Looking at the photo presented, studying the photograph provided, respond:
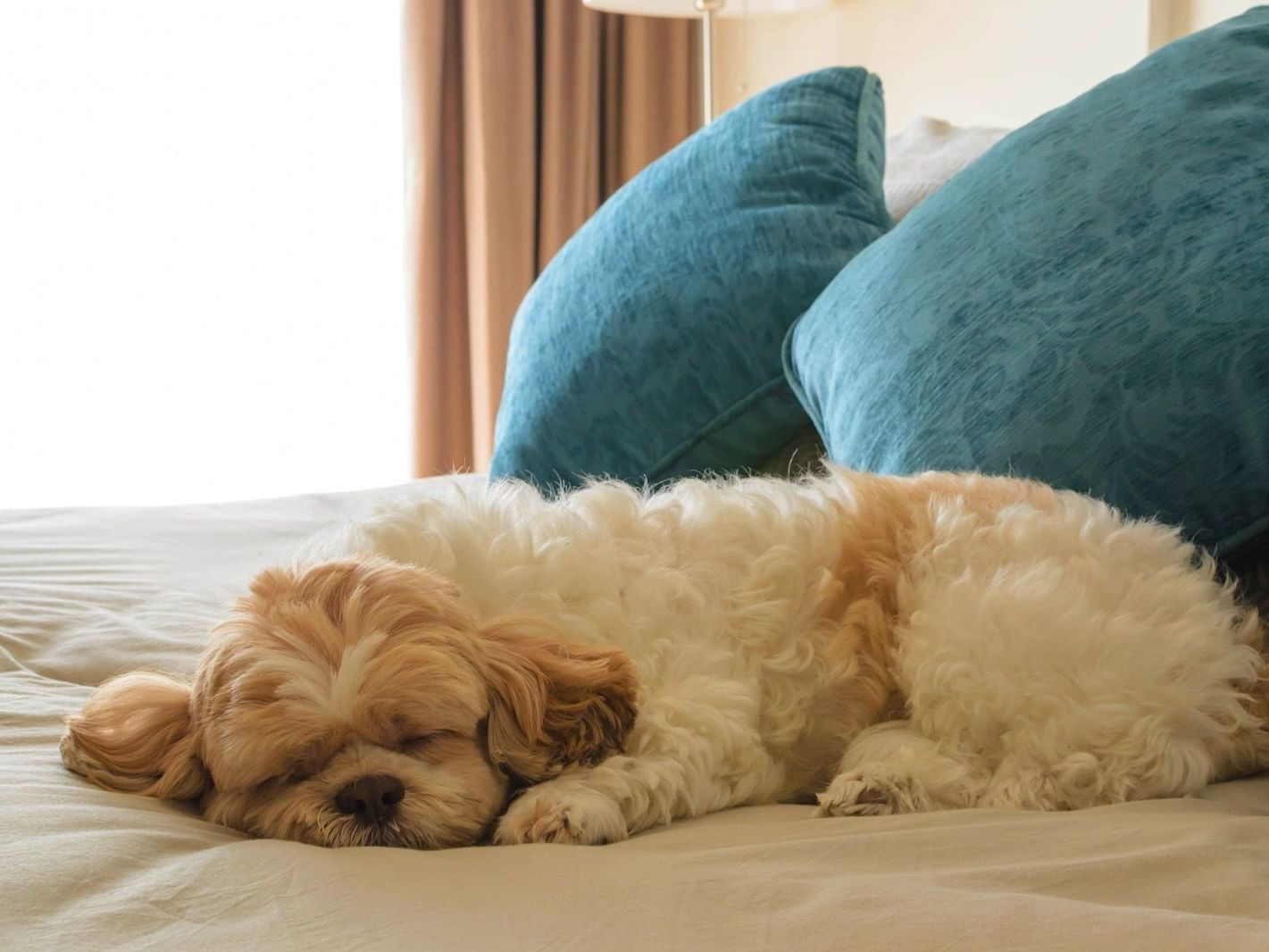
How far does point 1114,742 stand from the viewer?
1363 mm

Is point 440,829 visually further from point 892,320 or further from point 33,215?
point 33,215

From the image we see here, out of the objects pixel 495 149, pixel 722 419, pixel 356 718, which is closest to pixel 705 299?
pixel 722 419

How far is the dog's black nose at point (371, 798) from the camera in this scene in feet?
3.99

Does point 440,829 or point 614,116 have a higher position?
point 614,116

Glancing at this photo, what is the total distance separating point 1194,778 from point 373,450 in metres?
3.86

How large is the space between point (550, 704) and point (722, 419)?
36.3 inches

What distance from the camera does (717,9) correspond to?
390cm

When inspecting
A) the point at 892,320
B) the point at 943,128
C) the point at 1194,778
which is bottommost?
the point at 1194,778

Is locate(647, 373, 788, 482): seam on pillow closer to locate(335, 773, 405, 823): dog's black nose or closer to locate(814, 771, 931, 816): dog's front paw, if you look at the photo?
locate(814, 771, 931, 816): dog's front paw

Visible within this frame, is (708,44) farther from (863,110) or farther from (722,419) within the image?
(722,419)

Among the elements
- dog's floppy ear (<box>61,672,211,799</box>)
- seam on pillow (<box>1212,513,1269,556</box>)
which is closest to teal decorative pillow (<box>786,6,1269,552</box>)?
seam on pillow (<box>1212,513,1269,556</box>)

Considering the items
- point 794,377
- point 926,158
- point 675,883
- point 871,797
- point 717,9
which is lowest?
point 871,797

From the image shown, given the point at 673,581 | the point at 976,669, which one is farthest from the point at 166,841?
the point at 976,669

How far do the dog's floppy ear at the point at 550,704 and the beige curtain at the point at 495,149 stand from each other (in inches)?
128
